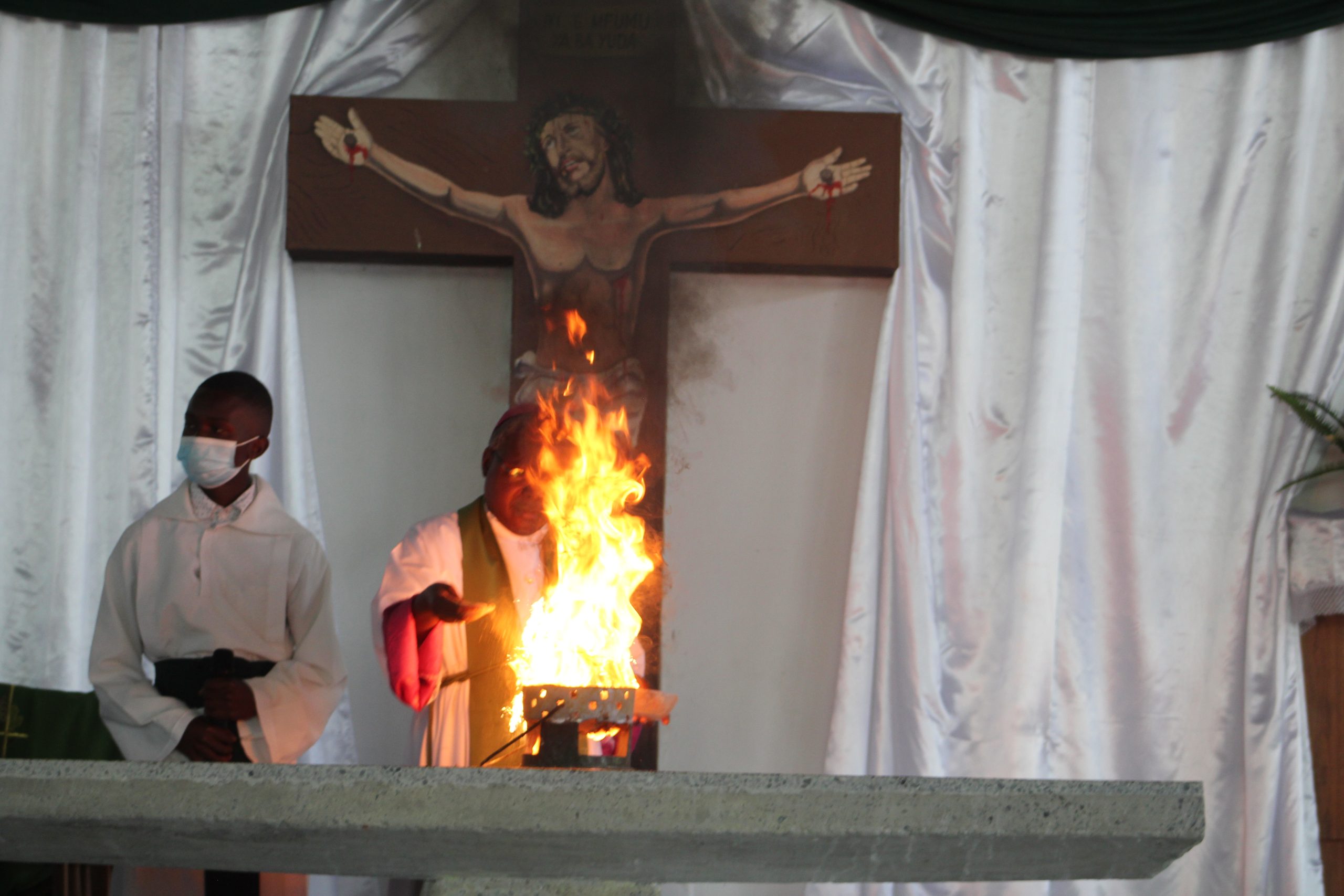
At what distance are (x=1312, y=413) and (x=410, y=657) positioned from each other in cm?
289

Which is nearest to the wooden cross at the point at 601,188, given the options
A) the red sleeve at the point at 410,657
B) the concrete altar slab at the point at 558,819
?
the red sleeve at the point at 410,657

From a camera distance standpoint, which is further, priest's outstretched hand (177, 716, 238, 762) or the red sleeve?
the red sleeve

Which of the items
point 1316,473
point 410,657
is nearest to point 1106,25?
point 1316,473

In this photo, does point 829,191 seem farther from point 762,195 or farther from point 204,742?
point 204,742

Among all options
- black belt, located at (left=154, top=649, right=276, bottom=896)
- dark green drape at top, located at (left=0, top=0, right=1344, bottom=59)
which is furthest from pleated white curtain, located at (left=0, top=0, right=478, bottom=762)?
black belt, located at (left=154, top=649, right=276, bottom=896)

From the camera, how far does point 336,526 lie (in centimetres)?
427

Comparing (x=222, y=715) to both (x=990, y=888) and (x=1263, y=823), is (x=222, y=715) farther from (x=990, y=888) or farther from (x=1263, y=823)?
(x=1263, y=823)

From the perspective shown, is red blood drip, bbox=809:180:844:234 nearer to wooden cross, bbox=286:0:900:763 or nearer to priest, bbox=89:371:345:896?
wooden cross, bbox=286:0:900:763

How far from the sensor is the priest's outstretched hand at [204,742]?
2.83 metres

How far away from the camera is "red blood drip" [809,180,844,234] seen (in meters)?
4.19

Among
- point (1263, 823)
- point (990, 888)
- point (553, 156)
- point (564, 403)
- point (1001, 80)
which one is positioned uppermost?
point (1001, 80)

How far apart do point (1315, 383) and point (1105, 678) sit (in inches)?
46.3

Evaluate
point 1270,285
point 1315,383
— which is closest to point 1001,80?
point 1270,285

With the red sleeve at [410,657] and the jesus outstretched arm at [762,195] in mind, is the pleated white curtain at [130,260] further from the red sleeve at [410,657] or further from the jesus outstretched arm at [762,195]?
the jesus outstretched arm at [762,195]
